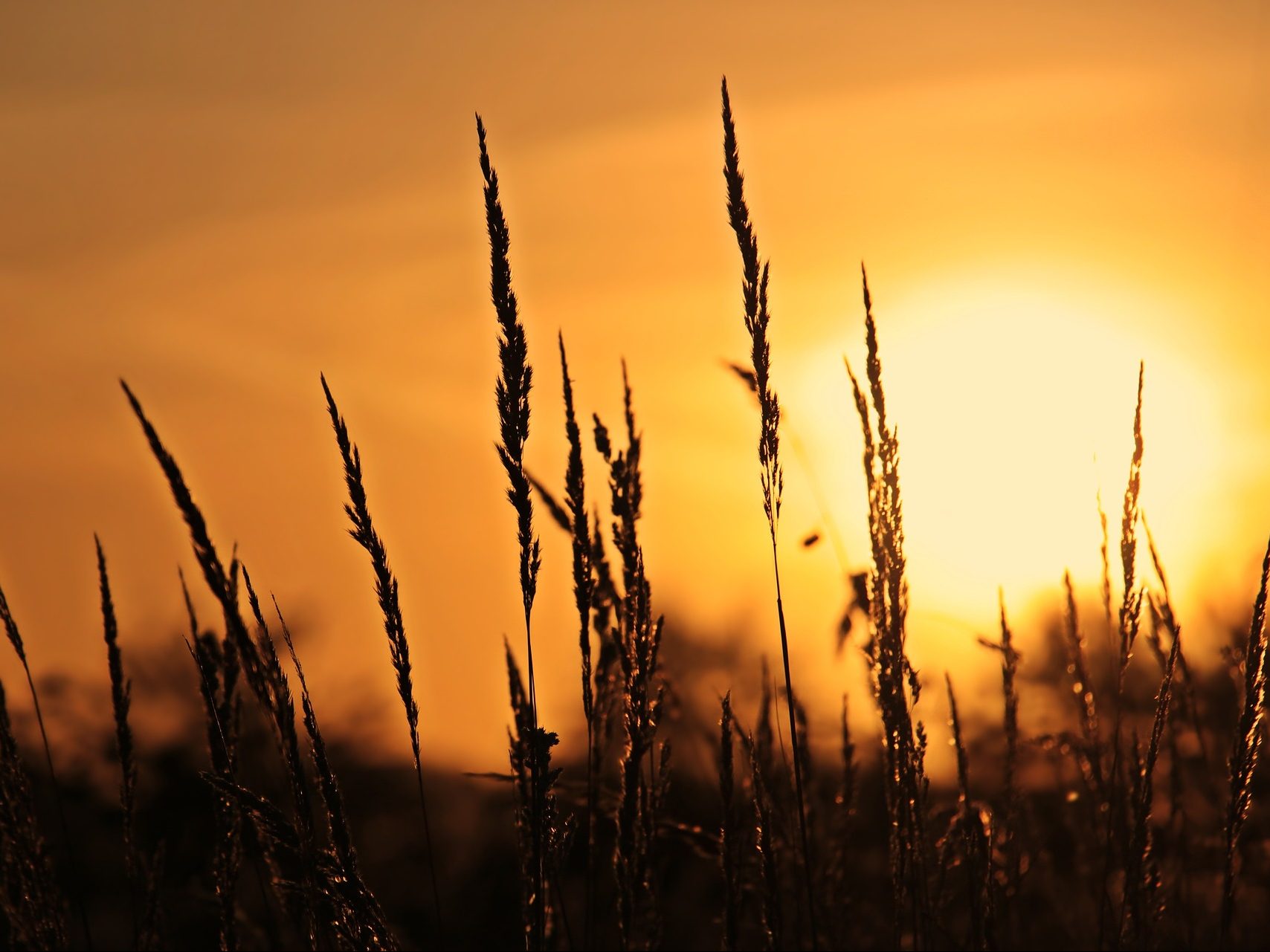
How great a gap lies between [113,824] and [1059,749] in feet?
18.4

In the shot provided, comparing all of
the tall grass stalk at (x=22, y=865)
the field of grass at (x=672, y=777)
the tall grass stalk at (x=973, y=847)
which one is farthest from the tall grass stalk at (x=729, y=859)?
the tall grass stalk at (x=22, y=865)

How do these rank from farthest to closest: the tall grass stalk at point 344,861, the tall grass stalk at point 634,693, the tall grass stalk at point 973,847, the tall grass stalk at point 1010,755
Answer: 1. the tall grass stalk at point 1010,755
2. the tall grass stalk at point 973,847
3. the tall grass stalk at point 634,693
4. the tall grass stalk at point 344,861

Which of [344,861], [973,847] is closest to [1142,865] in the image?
[973,847]

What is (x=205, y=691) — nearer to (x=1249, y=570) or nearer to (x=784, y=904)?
(x=784, y=904)

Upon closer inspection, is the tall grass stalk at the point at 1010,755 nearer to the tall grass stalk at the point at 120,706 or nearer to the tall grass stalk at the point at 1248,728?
the tall grass stalk at the point at 1248,728

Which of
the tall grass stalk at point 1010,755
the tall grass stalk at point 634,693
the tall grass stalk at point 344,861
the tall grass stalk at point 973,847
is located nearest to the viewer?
the tall grass stalk at point 344,861

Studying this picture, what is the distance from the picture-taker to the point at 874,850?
297 inches

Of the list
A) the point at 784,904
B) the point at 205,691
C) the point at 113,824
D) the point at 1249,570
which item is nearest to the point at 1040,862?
the point at 784,904

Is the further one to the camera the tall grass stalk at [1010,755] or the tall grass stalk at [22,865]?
the tall grass stalk at [1010,755]

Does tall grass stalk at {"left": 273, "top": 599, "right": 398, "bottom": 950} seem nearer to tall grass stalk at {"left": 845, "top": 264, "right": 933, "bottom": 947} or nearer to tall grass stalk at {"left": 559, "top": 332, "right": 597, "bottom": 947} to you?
tall grass stalk at {"left": 559, "top": 332, "right": 597, "bottom": 947}

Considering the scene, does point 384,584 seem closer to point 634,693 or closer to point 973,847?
point 634,693

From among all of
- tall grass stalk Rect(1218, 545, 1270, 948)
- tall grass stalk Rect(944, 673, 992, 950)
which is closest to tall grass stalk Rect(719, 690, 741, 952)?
tall grass stalk Rect(944, 673, 992, 950)

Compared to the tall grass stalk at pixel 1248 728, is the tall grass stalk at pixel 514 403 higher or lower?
higher

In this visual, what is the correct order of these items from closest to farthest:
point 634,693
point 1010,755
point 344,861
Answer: point 344,861 < point 634,693 < point 1010,755
